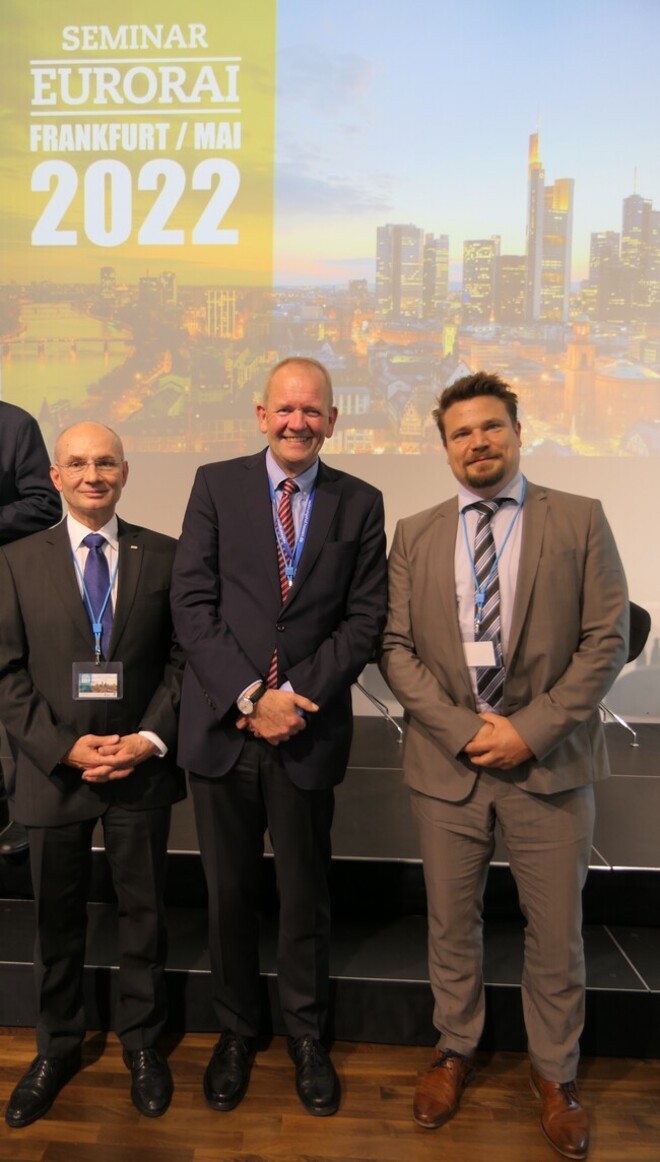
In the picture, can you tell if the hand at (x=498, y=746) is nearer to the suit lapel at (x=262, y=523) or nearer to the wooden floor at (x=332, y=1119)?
the suit lapel at (x=262, y=523)

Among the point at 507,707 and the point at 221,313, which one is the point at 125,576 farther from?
the point at 221,313

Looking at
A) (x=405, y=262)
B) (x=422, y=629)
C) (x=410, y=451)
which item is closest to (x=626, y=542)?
(x=410, y=451)

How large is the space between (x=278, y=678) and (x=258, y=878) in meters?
0.55

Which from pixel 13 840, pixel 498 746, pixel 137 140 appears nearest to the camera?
pixel 498 746

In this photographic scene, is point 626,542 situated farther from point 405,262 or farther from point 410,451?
point 405,262

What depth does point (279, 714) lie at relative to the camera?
1794 mm

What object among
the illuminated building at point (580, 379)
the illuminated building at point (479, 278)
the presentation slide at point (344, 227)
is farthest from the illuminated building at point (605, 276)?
the illuminated building at point (479, 278)

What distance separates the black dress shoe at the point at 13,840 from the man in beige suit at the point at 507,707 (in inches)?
57.2

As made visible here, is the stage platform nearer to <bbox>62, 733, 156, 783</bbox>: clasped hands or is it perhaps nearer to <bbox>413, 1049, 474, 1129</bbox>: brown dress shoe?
<bbox>413, 1049, 474, 1129</bbox>: brown dress shoe

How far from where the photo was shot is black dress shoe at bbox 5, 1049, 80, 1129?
1879 millimetres

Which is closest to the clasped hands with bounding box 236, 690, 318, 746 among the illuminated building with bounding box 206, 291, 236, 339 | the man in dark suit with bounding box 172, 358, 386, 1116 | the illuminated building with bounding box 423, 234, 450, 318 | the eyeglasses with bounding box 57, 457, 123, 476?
the man in dark suit with bounding box 172, 358, 386, 1116

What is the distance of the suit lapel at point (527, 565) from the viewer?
5.88 ft

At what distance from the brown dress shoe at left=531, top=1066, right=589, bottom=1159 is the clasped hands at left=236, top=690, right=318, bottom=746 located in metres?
1.06

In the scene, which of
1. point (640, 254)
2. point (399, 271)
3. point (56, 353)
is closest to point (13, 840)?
point (56, 353)
